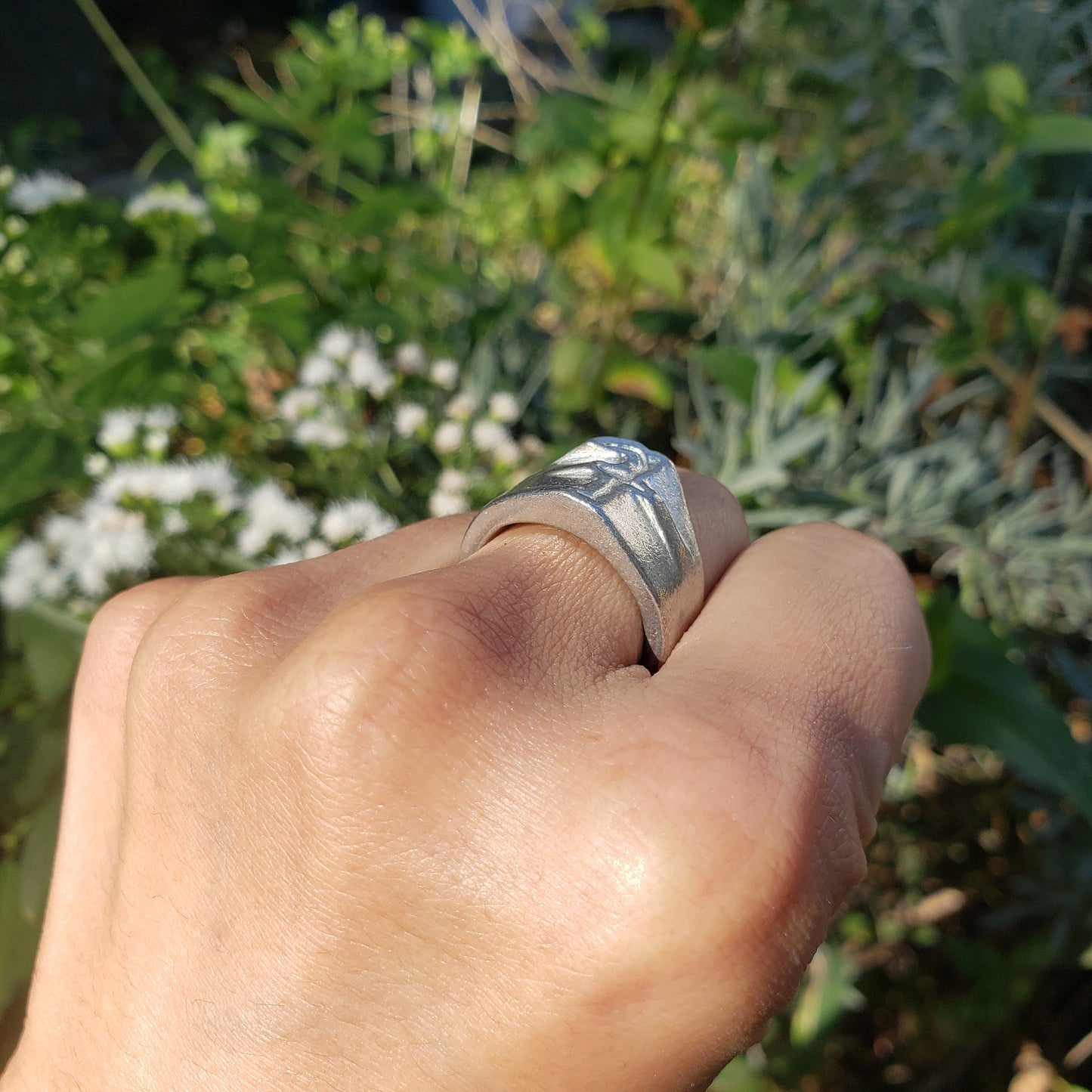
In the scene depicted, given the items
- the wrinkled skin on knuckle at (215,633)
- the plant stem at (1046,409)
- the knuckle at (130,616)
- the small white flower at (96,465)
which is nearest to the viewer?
the wrinkled skin on knuckle at (215,633)

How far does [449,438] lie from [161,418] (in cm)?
33

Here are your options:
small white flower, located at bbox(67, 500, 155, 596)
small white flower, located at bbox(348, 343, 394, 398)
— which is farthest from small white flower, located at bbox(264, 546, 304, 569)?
small white flower, located at bbox(348, 343, 394, 398)

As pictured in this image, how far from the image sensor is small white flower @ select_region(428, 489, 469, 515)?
93cm

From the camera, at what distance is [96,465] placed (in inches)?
36.1

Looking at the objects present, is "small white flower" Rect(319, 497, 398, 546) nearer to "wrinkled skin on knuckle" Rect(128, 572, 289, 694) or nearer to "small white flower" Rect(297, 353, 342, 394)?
"small white flower" Rect(297, 353, 342, 394)

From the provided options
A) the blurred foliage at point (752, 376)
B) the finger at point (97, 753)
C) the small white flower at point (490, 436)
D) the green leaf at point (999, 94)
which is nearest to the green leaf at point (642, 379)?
the blurred foliage at point (752, 376)

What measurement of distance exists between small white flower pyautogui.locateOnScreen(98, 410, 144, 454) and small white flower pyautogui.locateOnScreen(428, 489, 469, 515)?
35 centimetres

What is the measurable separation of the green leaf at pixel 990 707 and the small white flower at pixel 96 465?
92cm

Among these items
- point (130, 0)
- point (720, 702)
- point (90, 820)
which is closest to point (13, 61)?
point (130, 0)

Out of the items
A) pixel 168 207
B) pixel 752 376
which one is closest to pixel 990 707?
pixel 752 376

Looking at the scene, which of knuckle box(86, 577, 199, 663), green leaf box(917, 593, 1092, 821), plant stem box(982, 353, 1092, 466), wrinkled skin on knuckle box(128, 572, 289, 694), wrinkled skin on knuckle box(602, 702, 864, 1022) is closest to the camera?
wrinkled skin on knuckle box(602, 702, 864, 1022)

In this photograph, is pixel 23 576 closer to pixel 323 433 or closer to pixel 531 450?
pixel 323 433

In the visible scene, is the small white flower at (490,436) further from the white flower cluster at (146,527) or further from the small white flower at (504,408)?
the white flower cluster at (146,527)

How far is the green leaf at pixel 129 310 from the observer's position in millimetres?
853
